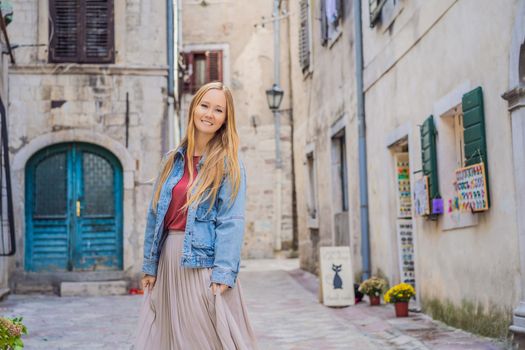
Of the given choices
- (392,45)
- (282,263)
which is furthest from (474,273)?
(282,263)

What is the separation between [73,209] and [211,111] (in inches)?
385

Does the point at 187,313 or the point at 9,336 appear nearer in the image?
the point at 187,313

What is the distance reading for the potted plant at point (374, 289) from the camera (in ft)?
33.0

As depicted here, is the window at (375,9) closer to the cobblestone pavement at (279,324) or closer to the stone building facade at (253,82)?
the cobblestone pavement at (279,324)

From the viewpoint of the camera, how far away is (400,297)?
873 cm

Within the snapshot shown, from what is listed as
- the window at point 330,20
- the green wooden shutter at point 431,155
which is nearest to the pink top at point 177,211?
the green wooden shutter at point 431,155

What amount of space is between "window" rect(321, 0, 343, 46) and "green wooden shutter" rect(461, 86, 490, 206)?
636cm

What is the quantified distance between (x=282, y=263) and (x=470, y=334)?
13.1 meters

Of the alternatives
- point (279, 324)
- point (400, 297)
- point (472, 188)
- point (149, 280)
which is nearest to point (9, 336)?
point (149, 280)

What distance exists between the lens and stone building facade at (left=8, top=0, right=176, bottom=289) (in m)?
12.8

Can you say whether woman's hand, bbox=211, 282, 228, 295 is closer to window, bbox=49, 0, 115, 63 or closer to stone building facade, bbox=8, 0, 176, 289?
stone building facade, bbox=8, 0, 176, 289

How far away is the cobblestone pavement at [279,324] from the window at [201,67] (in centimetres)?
1105

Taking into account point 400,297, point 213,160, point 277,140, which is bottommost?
point 400,297

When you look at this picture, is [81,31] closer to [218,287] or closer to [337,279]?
[337,279]
